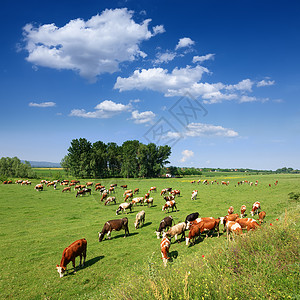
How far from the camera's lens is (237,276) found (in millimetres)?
5641

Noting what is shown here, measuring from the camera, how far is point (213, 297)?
15.0 feet

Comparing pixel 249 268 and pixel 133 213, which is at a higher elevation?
pixel 249 268

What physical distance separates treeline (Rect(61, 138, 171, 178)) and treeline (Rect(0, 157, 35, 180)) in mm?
15724

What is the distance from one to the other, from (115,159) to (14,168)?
41890mm

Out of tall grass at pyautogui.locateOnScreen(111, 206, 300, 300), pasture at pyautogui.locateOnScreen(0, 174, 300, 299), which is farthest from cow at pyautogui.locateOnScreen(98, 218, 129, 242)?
tall grass at pyautogui.locateOnScreen(111, 206, 300, 300)

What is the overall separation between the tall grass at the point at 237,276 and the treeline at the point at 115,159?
254ft

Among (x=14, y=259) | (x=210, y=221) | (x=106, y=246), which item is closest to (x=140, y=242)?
(x=106, y=246)

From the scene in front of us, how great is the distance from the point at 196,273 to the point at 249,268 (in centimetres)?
172

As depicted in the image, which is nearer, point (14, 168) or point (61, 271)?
point (61, 271)

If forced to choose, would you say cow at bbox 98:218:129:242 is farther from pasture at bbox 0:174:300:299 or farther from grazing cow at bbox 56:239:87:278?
grazing cow at bbox 56:239:87:278

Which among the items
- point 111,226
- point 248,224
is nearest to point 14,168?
point 111,226

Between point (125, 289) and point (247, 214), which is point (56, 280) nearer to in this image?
point (125, 289)

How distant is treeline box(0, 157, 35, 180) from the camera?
7262 centimetres

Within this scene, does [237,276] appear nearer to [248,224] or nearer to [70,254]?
[248,224]
